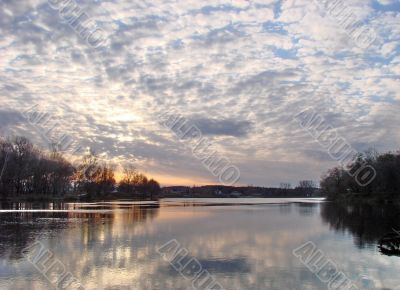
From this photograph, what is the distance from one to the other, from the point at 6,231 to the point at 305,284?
69.1 ft

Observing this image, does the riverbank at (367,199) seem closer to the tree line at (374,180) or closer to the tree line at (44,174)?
the tree line at (374,180)

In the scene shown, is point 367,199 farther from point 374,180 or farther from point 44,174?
point 44,174

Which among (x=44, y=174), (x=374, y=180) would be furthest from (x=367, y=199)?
(x=44, y=174)

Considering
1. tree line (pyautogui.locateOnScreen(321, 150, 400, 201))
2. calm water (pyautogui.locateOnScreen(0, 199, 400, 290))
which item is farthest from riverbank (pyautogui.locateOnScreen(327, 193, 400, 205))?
calm water (pyautogui.locateOnScreen(0, 199, 400, 290))

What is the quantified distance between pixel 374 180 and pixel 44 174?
71050mm

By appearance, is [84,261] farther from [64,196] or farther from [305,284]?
[64,196]

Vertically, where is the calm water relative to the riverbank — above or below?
below

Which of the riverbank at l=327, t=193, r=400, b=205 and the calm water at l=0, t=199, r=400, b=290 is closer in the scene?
the calm water at l=0, t=199, r=400, b=290

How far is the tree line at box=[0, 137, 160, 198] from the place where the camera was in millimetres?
84688

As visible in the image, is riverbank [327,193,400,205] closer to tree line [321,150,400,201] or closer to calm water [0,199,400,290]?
tree line [321,150,400,201]

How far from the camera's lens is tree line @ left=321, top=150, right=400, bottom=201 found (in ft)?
Result: 283

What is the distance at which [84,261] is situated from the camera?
17.8 metres

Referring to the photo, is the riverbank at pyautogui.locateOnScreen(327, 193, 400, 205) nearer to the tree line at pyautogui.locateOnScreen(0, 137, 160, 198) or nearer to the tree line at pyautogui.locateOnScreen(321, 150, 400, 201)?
the tree line at pyautogui.locateOnScreen(321, 150, 400, 201)

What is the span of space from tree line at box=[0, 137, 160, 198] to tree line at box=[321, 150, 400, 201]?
64.6m
